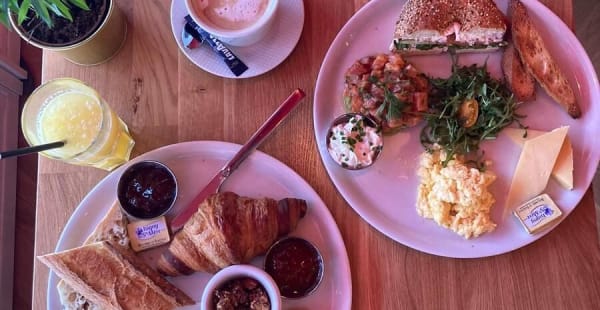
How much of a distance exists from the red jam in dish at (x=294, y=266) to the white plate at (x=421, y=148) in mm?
182

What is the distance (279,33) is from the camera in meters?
1.52

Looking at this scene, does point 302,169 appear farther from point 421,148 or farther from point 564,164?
point 564,164

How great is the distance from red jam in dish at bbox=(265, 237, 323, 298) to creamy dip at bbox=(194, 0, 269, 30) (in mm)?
601

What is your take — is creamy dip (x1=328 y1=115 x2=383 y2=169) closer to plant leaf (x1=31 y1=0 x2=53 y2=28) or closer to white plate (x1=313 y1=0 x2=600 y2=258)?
white plate (x1=313 y1=0 x2=600 y2=258)

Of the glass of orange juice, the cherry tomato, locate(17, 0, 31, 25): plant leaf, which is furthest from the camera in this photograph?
the cherry tomato

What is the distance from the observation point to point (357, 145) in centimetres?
141

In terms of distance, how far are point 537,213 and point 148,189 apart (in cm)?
105

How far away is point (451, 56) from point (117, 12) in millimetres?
972

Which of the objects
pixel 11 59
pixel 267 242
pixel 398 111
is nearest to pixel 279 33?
pixel 398 111

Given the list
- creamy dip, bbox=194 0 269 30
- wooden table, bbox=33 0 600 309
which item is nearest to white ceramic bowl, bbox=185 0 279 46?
creamy dip, bbox=194 0 269 30

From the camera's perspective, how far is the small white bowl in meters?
1.23

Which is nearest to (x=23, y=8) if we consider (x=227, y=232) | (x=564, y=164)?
(x=227, y=232)

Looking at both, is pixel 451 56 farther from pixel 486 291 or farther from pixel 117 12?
pixel 117 12

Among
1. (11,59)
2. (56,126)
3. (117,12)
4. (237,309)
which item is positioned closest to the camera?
(237,309)
